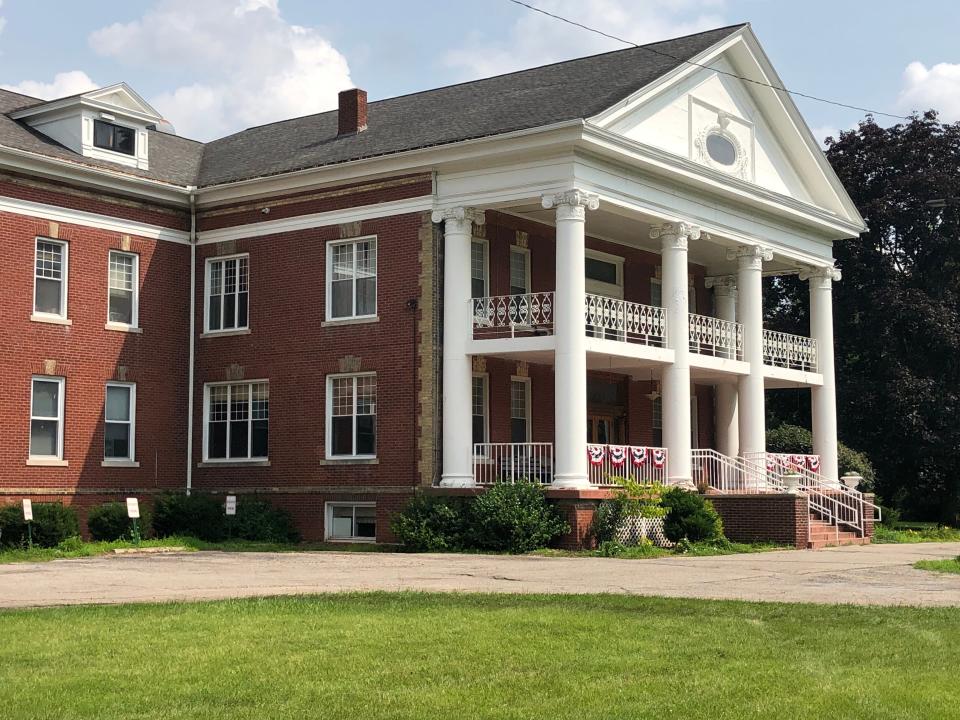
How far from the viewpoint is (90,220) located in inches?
1189

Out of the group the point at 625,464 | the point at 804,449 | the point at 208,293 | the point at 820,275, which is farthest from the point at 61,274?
the point at 804,449

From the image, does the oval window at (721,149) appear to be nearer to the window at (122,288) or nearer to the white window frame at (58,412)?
the window at (122,288)

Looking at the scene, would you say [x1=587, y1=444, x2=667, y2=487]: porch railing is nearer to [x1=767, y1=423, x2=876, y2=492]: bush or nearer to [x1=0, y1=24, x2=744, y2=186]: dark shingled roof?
[x1=0, y1=24, x2=744, y2=186]: dark shingled roof

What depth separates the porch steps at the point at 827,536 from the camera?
2870 cm

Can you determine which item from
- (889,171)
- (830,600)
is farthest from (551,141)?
(889,171)

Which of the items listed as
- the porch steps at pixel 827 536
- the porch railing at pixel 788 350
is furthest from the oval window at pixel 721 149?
the porch steps at pixel 827 536

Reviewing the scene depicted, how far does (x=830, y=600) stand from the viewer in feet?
52.4

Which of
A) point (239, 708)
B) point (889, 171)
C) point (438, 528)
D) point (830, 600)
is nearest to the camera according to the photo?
point (239, 708)

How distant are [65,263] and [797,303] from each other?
2649 cm

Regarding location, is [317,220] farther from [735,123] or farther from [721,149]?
[735,123]

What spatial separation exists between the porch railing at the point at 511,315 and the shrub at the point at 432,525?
3.78 metres

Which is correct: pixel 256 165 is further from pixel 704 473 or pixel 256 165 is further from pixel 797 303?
pixel 797 303

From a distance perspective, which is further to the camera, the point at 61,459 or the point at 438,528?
the point at 61,459

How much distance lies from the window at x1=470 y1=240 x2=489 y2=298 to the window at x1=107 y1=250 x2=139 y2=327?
7546 millimetres
